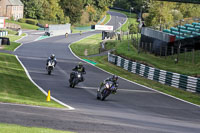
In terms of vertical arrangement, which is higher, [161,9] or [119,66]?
[161,9]

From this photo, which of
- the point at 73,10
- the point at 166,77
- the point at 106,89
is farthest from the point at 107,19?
the point at 106,89

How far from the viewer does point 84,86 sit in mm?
29234

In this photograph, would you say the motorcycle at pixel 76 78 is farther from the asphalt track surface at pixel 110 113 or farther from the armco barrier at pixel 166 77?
the armco barrier at pixel 166 77

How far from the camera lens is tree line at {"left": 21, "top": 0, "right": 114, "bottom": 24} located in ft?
454

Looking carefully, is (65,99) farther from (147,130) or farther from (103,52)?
(103,52)

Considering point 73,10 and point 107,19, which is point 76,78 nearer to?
point 73,10

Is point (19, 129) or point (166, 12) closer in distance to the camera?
point (19, 129)

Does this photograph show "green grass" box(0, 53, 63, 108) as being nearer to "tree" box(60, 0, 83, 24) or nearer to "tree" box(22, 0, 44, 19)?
"tree" box(22, 0, 44, 19)

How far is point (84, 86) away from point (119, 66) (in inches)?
812

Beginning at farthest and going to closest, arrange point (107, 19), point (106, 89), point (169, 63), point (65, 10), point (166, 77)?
point (107, 19), point (65, 10), point (169, 63), point (166, 77), point (106, 89)

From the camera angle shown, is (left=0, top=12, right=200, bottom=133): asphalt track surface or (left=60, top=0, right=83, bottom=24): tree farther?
(left=60, top=0, right=83, bottom=24): tree

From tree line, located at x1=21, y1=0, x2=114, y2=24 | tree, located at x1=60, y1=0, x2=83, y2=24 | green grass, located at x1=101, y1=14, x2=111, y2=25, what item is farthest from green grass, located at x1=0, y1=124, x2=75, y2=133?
green grass, located at x1=101, y1=14, x2=111, y2=25

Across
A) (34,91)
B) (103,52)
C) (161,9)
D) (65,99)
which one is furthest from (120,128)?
(161,9)

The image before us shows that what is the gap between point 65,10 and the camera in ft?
503
